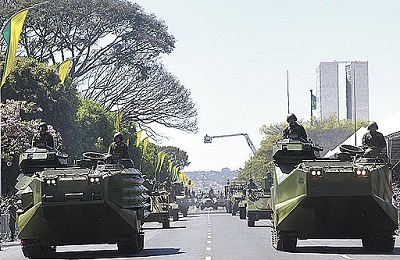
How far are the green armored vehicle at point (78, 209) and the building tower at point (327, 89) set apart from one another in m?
153

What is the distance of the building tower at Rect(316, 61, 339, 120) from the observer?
17838 cm

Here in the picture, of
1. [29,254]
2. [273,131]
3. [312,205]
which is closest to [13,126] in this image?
[29,254]

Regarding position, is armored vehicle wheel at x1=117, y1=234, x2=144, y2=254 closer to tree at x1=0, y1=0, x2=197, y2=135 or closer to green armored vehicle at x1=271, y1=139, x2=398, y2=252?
green armored vehicle at x1=271, y1=139, x2=398, y2=252

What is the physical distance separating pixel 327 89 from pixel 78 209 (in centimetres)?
15740

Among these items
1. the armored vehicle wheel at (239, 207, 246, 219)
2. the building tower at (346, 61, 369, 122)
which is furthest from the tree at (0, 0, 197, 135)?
the building tower at (346, 61, 369, 122)

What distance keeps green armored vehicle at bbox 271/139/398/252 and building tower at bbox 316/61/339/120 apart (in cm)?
15290

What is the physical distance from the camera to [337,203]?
2362 centimetres

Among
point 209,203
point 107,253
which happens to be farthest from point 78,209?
point 209,203

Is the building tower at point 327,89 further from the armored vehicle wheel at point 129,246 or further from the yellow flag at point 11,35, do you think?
the armored vehicle wheel at point 129,246

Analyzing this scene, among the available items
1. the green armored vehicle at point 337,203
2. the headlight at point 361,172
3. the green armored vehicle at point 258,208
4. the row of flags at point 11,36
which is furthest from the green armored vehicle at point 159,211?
the headlight at point 361,172

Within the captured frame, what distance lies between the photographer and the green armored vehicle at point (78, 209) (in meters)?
23.9

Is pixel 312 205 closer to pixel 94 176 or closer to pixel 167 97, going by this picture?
pixel 94 176

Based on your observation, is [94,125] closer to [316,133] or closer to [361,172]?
[361,172]

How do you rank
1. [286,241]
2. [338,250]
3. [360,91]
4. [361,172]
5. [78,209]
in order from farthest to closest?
1. [360,91]
2. [338,250]
3. [286,241]
4. [78,209]
5. [361,172]
